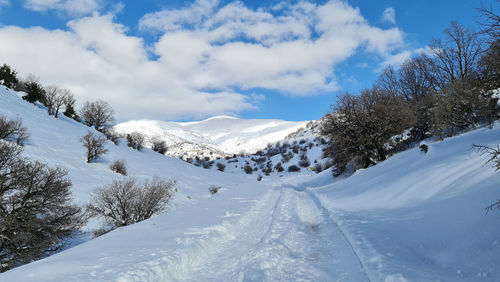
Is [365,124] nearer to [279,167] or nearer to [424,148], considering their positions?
[424,148]

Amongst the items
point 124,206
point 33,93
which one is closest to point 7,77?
point 33,93

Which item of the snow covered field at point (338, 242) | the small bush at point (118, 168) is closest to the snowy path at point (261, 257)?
the snow covered field at point (338, 242)

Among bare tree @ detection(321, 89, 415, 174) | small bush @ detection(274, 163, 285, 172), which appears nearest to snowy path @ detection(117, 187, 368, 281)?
bare tree @ detection(321, 89, 415, 174)

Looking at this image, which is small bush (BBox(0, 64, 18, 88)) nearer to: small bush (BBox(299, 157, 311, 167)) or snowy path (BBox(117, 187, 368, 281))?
snowy path (BBox(117, 187, 368, 281))

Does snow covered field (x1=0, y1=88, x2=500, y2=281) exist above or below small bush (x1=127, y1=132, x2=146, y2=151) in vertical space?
below

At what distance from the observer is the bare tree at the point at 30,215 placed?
9.25m

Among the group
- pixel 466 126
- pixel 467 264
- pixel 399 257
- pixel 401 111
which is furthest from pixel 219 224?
pixel 401 111

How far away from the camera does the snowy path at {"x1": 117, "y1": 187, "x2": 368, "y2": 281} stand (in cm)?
479

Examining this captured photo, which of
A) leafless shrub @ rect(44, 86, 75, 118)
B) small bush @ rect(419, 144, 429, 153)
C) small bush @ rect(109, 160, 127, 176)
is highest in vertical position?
leafless shrub @ rect(44, 86, 75, 118)

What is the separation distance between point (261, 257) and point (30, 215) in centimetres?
1107

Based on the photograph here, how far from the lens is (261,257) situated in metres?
5.69

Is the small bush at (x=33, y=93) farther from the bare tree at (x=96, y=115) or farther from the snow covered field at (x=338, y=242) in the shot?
the snow covered field at (x=338, y=242)

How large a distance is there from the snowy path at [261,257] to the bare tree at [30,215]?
293 inches

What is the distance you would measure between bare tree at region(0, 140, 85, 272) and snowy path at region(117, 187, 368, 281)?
24.4ft
